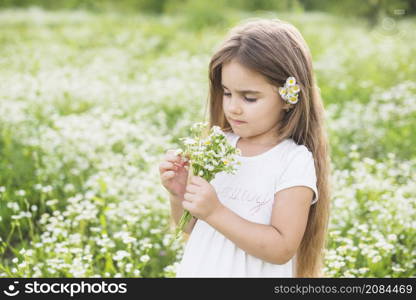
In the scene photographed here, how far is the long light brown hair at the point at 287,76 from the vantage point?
2.01 m

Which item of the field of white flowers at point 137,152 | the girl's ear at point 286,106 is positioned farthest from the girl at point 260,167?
the field of white flowers at point 137,152

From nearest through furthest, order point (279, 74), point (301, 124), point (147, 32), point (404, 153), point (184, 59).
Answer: point (279, 74)
point (301, 124)
point (404, 153)
point (184, 59)
point (147, 32)

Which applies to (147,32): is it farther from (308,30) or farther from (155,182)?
(155,182)

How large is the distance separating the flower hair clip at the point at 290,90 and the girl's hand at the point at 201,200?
0.46 m

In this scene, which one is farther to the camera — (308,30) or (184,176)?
(308,30)

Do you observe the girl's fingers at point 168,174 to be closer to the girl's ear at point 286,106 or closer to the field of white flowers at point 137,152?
the girl's ear at point 286,106

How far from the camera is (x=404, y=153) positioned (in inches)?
191

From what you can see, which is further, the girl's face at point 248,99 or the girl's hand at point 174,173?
the girl's hand at point 174,173

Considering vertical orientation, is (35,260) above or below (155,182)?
below

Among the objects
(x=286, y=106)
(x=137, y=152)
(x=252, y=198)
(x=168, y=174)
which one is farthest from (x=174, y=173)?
(x=137, y=152)

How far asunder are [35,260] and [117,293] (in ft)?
2.76

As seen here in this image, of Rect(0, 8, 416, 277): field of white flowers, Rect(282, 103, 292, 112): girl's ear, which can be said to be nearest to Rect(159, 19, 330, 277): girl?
Rect(282, 103, 292, 112): girl's ear

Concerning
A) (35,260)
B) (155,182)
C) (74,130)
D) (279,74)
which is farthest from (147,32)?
(279,74)

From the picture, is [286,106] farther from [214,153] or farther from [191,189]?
[191,189]
